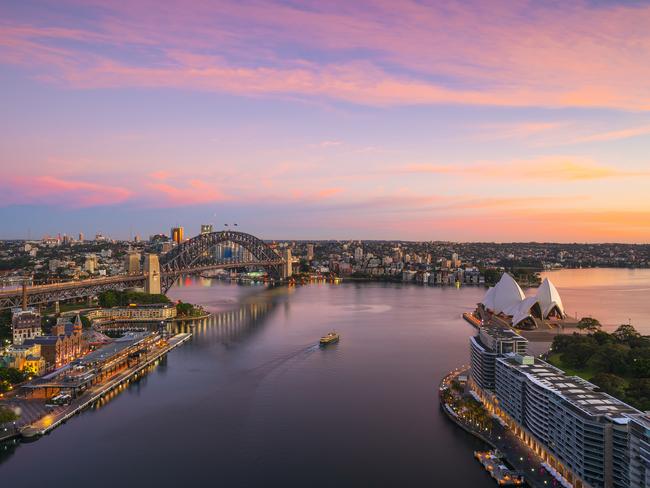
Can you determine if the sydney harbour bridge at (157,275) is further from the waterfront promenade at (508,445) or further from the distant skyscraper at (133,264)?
the waterfront promenade at (508,445)

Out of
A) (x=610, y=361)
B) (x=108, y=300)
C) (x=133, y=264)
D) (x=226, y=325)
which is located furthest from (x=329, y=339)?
(x=133, y=264)

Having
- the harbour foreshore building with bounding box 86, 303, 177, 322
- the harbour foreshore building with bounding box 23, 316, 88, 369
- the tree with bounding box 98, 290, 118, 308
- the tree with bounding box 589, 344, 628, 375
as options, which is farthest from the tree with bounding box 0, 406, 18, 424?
the tree with bounding box 98, 290, 118, 308

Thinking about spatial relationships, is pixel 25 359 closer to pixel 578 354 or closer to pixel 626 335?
pixel 578 354

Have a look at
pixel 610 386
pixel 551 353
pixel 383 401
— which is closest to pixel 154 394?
pixel 383 401

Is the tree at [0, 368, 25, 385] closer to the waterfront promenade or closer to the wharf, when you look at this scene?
the wharf

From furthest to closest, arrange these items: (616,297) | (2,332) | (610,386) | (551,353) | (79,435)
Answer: (616,297)
(2,332)
(551,353)
(610,386)
(79,435)

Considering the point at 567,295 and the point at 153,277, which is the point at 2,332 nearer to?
the point at 153,277
